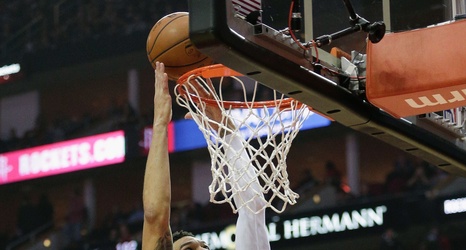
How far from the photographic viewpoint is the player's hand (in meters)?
3.43

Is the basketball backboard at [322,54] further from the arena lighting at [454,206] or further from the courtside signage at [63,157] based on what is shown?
the courtside signage at [63,157]

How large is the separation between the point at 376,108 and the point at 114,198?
13.9 metres

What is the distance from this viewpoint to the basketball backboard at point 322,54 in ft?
9.29

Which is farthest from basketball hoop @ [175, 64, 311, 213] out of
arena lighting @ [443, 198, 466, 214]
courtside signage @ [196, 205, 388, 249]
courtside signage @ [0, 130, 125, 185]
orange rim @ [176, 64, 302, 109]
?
courtside signage @ [0, 130, 125, 185]

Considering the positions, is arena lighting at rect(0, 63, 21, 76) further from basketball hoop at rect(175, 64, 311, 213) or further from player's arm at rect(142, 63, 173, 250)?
player's arm at rect(142, 63, 173, 250)

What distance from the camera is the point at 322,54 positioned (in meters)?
3.31

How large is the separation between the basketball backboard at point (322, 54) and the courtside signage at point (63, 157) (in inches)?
432

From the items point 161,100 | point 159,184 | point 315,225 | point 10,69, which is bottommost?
point 315,225

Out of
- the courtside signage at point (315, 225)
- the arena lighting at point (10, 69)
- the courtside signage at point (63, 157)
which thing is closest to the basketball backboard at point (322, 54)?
the courtside signage at point (315, 225)

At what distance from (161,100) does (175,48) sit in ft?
0.73

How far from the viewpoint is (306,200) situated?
12.4m

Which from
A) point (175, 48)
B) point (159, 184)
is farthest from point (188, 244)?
point (175, 48)

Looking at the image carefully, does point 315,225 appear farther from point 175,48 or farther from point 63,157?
point 175,48

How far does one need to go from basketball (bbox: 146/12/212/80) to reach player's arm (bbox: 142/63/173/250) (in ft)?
0.35
